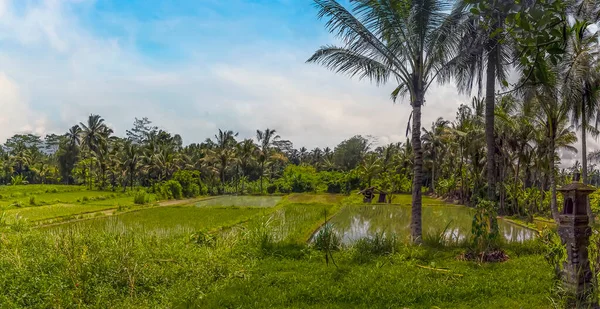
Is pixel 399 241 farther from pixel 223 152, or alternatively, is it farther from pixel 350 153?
pixel 350 153

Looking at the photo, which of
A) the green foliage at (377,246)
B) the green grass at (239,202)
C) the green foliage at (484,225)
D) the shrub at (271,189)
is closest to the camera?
the green foliage at (484,225)

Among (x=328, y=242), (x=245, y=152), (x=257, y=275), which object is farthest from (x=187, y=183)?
(x=257, y=275)

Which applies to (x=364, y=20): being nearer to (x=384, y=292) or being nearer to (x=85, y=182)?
(x=384, y=292)

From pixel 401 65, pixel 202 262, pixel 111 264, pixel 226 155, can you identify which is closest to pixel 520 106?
pixel 401 65

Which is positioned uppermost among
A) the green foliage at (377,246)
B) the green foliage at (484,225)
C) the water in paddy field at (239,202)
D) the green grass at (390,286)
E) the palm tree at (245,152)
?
the palm tree at (245,152)

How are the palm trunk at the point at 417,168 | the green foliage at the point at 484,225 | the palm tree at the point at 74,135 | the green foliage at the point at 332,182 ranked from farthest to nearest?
1. the palm tree at the point at 74,135
2. the green foliage at the point at 332,182
3. the palm trunk at the point at 417,168
4. the green foliage at the point at 484,225

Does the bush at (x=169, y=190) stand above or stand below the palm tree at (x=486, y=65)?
below

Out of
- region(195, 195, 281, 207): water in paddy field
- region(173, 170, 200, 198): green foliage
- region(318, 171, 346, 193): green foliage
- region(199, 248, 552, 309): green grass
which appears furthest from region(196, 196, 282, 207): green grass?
region(199, 248, 552, 309): green grass

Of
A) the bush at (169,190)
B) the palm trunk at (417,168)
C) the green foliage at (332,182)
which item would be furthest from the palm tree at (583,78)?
the bush at (169,190)

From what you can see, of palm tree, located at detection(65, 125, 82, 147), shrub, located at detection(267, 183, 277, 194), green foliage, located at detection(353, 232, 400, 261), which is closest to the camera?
green foliage, located at detection(353, 232, 400, 261)

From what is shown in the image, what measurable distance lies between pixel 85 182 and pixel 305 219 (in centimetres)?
3351

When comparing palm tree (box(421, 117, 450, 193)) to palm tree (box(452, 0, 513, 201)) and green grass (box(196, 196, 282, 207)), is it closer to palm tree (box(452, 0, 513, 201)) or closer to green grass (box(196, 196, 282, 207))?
green grass (box(196, 196, 282, 207))

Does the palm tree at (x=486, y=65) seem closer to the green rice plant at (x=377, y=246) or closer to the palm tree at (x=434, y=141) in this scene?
the green rice plant at (x=377, y=246)

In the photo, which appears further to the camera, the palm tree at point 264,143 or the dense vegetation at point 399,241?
the palm tree at point 264,143
